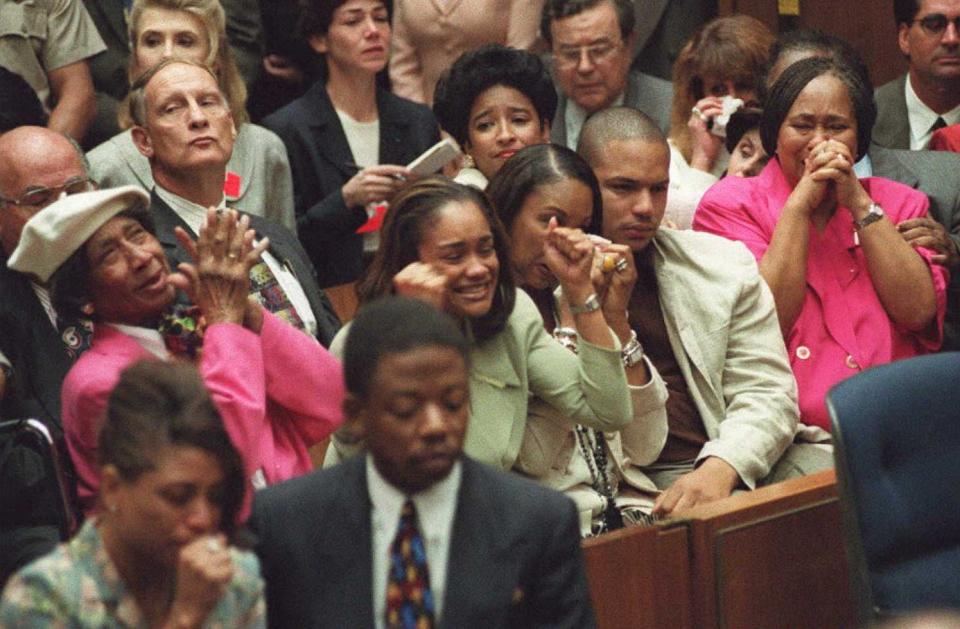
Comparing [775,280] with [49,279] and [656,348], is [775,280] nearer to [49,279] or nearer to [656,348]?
[656,348]

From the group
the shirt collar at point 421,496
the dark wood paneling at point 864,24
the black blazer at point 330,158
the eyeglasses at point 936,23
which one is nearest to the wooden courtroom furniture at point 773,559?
the shirt collar at point 421,496

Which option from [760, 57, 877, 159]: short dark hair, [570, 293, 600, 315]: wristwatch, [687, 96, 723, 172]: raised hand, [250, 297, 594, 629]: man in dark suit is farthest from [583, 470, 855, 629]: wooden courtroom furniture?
[687, 96, 723, 172]: raised hand

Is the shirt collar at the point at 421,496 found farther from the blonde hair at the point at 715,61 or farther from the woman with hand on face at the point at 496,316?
the blonde hair at the point at 715,61

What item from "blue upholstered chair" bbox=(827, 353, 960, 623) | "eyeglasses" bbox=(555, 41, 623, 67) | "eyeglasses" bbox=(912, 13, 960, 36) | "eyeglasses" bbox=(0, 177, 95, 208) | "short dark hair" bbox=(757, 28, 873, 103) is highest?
"eyeglasses" bbox=(912, 13, 960, 36)

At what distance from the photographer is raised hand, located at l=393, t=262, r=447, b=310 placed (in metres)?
3.09

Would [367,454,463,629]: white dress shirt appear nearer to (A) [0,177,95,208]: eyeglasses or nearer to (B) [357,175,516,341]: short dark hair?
(B) [357,175,516,341]: short dark hair

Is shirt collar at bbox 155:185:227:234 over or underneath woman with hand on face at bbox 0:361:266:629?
over

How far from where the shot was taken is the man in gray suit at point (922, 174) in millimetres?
4234

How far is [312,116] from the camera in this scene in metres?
5.02

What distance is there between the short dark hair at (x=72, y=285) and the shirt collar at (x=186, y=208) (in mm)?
579

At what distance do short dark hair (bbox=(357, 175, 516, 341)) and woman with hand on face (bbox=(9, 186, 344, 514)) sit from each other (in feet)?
0.64

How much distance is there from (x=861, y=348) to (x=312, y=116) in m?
1.86

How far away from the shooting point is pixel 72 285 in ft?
10.2

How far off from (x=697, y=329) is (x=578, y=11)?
169cm
